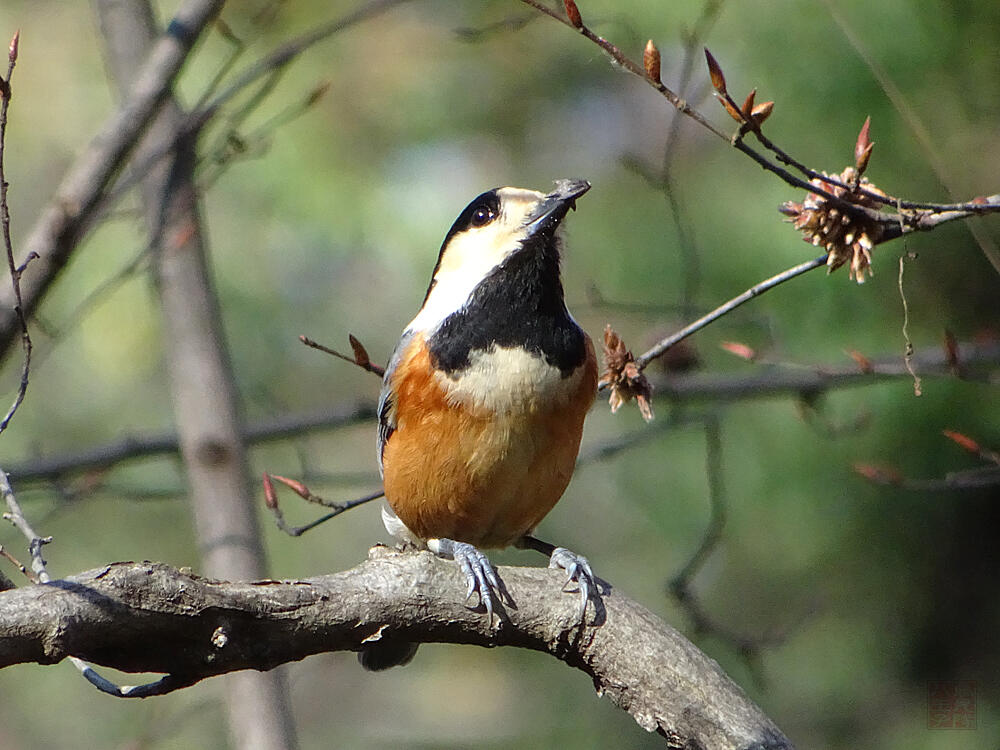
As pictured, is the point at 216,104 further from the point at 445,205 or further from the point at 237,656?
the point at 445,205

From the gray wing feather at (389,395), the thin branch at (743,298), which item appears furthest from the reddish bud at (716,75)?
the gray wing feather at (389,395)

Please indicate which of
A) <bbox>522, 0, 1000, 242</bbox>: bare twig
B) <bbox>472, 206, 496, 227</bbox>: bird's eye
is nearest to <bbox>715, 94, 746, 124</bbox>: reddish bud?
<bbox>522, 0, 1000, 242</bbox>: bare twig

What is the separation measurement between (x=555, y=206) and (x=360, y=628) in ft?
5.86

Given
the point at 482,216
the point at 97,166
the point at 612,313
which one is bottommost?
the point at 482,216

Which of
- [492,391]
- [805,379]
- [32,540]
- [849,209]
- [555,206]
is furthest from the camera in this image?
[805,379]

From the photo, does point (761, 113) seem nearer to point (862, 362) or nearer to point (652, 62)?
point (652, 62)

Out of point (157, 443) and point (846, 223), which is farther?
point (157, 443)

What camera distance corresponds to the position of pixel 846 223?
318 cm

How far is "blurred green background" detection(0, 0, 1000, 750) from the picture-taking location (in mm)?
6031

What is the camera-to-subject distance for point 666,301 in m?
6.57

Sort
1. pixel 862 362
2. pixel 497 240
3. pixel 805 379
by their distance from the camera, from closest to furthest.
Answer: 1. pixel 497 240
2. pixel 862 362
3. pixel 805 379

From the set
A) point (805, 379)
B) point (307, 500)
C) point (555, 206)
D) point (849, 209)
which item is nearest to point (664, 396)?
point (805, 379)

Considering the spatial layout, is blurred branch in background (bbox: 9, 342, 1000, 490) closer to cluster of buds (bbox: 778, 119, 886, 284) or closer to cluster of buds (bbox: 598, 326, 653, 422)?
cluster of buds (bbox: 598, 326, 653, 422)

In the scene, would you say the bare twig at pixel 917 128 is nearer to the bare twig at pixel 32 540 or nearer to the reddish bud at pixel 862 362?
the reddish bud at pixel 862 362
